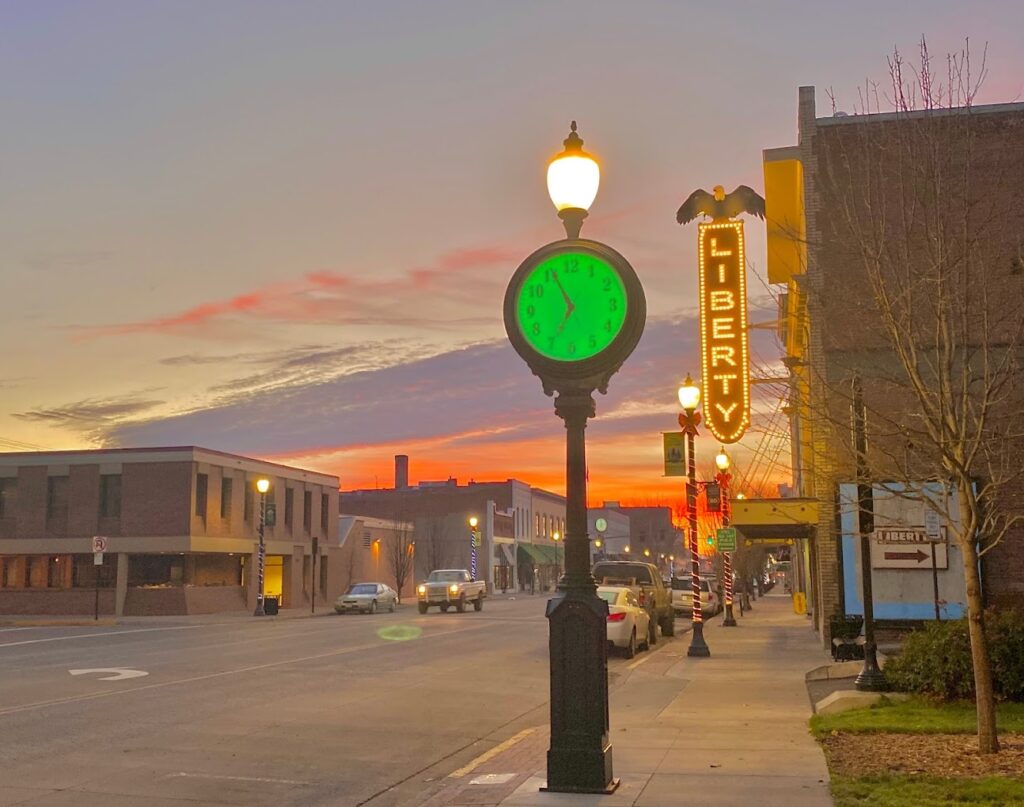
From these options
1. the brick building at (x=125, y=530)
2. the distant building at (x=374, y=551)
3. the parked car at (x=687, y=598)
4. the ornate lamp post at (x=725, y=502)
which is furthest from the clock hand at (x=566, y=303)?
the distant building at (x=374, y=551)

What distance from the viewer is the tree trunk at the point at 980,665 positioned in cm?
887

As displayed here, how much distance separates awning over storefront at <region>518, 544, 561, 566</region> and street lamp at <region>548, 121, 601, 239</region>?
8712 cm

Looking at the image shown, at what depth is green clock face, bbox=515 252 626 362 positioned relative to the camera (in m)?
8.02

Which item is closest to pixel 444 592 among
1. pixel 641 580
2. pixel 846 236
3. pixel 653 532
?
pixel 641 580

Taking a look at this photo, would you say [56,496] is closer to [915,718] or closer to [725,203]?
[725,203]

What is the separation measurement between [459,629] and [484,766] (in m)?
21.2

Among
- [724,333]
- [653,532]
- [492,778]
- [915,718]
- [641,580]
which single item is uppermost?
[724,333]

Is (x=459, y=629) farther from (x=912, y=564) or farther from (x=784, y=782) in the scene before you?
(x=784, y=782)

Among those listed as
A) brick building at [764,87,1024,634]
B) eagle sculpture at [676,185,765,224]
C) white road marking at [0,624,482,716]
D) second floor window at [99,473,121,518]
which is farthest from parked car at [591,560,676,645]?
second floor window at [99,473,121,518]

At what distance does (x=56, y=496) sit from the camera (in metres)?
48.8

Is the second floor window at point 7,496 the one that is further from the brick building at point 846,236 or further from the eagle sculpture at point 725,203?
the brick building at point 846,236

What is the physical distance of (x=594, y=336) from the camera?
8.02m

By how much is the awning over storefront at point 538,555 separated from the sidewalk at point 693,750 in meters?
75.9

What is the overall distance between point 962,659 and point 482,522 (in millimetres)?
75808
